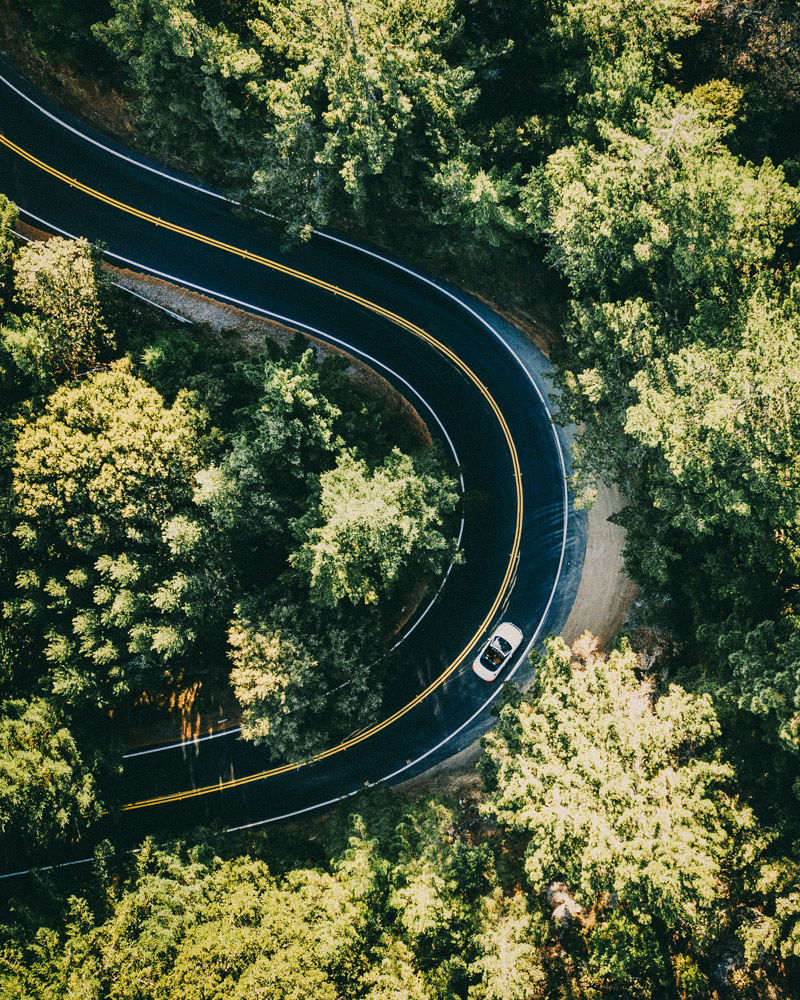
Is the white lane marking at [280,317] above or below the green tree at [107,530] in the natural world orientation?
above

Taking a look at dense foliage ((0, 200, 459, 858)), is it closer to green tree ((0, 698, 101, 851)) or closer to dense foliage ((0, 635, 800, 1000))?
green tree ((0, 698, 101, 851))

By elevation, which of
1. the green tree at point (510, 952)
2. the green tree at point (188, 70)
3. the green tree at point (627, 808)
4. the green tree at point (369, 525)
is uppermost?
the green tree at point (188, 70)

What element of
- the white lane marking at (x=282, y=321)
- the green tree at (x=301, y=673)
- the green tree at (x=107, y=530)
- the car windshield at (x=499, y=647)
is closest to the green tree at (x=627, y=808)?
the car windshield at (x=499, y=647)

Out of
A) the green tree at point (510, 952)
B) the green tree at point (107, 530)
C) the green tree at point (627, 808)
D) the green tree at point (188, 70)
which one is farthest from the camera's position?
the green tree at point (107, 530)

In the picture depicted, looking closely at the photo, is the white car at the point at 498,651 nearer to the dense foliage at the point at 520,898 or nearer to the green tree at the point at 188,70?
the dense foliage at the point at 520,898

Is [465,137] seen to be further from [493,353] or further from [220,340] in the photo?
[220,340]

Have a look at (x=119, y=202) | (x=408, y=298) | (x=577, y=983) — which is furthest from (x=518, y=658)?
(x=119, y=202)
